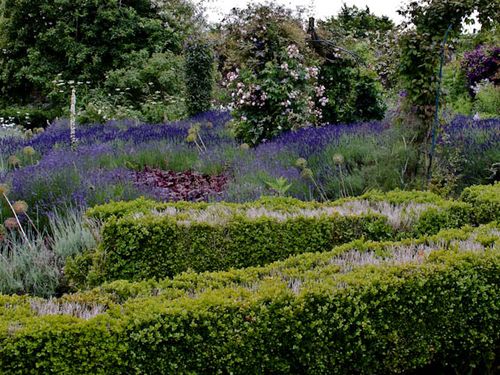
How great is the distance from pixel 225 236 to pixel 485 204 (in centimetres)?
185

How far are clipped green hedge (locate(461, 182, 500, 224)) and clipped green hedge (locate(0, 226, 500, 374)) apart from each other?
1004 millimetres

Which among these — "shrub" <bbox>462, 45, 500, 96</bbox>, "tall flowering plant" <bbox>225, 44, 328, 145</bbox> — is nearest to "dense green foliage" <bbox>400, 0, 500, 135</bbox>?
"tall flowering plant" <bbox>225, 44, 328, 145</bbox>

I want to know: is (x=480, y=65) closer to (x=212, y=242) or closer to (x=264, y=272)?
(x=212, y=242)

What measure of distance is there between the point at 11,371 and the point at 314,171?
428cm

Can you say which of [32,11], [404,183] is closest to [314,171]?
[404,183]

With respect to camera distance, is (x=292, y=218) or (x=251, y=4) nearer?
(x=292, y=218)

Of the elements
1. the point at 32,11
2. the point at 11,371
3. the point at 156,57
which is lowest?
the point at 11,371

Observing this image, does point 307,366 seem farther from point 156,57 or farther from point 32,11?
point 32,11

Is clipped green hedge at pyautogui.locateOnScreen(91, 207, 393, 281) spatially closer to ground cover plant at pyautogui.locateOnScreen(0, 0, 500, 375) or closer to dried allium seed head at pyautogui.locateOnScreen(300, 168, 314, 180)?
ground cover plant at pyautogui.locateOnScreen(0, 0, 500, 375)

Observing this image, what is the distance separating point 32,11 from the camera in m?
17.1

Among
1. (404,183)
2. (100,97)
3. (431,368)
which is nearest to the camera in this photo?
(431,368)

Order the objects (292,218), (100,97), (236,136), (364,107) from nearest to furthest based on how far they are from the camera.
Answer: (292,218)
(236,136)
(364,107)
(100,97)

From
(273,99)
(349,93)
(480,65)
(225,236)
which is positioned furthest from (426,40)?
(480,65)

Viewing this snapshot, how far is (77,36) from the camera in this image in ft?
Answer: 55.7
